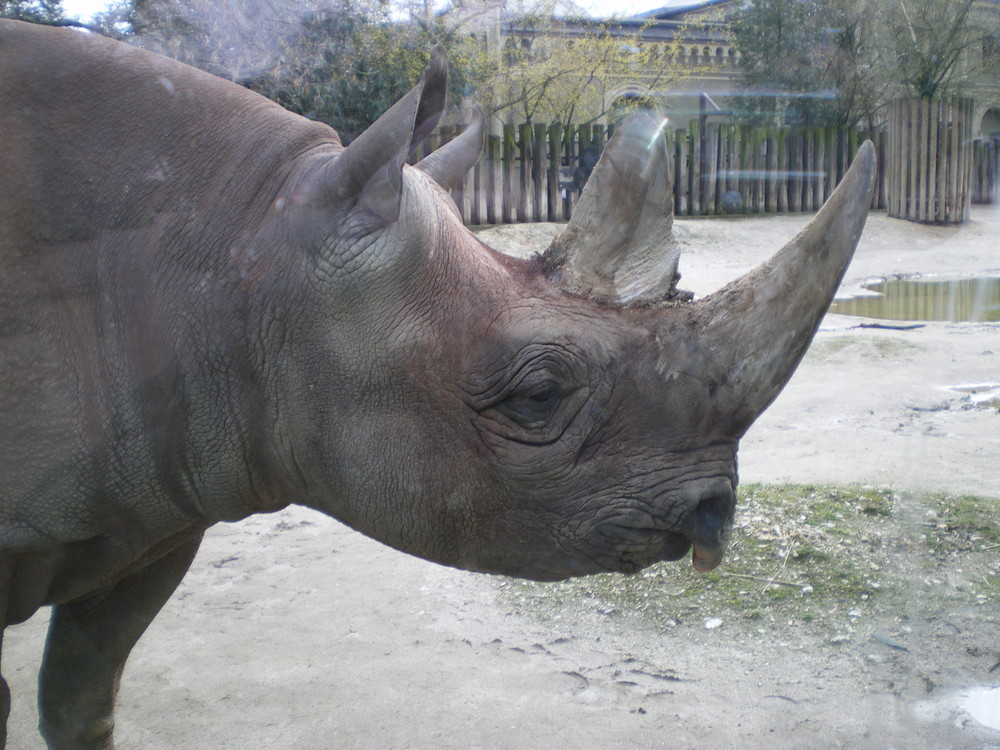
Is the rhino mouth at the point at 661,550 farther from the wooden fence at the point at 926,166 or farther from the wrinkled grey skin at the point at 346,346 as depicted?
the wooden fence at the point at 926,166

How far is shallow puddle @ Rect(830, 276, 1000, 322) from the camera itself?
33.8 feet

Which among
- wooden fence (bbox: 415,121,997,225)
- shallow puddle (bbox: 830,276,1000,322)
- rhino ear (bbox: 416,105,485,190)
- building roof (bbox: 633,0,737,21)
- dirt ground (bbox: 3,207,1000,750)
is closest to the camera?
rhino ear (bbox: 416,105,485,190)

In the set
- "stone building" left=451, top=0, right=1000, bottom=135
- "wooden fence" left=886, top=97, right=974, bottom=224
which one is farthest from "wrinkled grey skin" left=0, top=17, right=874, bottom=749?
"wooden fence" left=886, top=97, right=974, bottom=224

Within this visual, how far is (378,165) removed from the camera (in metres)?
2.41

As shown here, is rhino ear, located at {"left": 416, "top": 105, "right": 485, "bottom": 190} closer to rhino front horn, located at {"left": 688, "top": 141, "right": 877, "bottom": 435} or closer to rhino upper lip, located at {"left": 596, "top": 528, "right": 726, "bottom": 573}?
rhino front horn, located at {"left": 688, "top": 141, "right": 877, "bottom": 435}

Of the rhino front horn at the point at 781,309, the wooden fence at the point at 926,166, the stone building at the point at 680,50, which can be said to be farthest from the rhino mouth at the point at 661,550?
the wooden fence at the point at 926,166

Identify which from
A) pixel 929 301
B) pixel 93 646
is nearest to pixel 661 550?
pixel 93 646

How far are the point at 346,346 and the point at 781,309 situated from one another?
1.03 m

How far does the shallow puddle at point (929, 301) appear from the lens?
33.8ft

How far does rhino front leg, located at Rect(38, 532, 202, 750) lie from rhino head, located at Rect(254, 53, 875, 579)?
89cm

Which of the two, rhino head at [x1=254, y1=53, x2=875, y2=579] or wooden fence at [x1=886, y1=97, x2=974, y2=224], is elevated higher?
wooden fence at [x1=886, y1=97, x2=974, y2=224]

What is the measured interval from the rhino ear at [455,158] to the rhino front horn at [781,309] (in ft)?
3.53

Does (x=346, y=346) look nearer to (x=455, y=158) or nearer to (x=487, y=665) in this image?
(x=455, y=158)

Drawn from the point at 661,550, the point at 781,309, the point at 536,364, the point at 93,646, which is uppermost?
the point at 781,309
